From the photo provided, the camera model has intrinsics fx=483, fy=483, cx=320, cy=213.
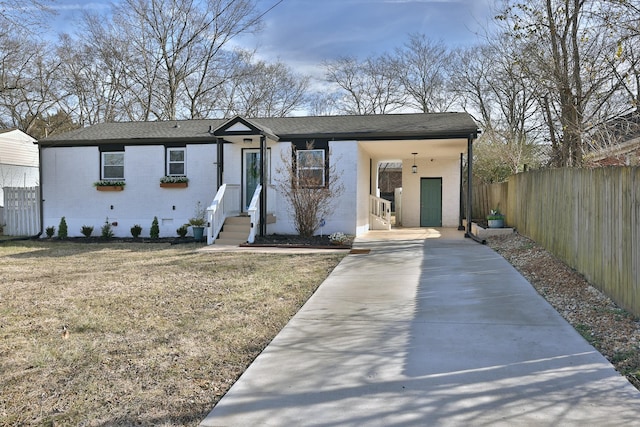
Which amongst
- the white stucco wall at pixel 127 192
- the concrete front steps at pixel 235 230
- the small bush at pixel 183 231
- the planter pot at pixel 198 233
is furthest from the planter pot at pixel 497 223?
the small bush at pixel 183 231

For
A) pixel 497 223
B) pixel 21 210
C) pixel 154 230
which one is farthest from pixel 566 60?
pixel 21 210

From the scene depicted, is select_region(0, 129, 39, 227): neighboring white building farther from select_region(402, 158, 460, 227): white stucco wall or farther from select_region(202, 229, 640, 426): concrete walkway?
select_region(202, 229, 640, 426): concrete walkway

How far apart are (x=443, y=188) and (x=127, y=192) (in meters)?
11.3

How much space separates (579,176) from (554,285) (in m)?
1.64

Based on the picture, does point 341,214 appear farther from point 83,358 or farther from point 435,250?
point 83,358

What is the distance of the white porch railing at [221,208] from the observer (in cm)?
1261

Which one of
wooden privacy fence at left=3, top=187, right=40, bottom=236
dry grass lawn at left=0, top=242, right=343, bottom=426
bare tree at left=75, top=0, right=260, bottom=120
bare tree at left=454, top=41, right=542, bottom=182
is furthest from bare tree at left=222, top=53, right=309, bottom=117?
dry grass lawn at left=0, top=242, right=343, bottom=426

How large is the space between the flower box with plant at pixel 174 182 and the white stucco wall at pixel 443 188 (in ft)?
27.4

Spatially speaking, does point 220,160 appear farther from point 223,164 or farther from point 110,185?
Answer: point 110,185

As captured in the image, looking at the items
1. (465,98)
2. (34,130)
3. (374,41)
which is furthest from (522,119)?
(34,130)

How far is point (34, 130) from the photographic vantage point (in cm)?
3080

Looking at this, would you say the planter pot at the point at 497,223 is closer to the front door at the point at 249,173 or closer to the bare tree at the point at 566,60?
the bare tree at the point at 566,60

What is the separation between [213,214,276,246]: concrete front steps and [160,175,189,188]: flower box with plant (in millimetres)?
2148

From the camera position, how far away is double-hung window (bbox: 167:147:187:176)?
15.0 metres
